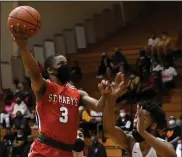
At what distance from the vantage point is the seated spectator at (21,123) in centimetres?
1425

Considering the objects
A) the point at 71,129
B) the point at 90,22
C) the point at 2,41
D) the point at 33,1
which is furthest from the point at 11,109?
the point at 71,129

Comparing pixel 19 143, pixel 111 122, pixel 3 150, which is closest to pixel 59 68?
pixel 111 122

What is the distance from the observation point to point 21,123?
14641 millimetres

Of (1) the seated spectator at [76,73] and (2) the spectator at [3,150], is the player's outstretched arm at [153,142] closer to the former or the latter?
(2) the spectator at [3,150]

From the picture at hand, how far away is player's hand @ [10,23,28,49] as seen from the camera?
4.27 metres

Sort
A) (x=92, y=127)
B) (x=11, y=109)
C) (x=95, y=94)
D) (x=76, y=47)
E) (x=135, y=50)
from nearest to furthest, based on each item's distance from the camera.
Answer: (x=92, y=127)
(x=11, y=109)
(x=95, y=94)
(x=135, y=50)
(x=76, y=47)

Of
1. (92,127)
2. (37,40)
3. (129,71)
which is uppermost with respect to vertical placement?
(37,40)

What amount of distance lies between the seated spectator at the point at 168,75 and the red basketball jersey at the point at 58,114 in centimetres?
1139

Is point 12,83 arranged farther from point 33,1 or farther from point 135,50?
point 135,50

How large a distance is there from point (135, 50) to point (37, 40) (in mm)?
3351

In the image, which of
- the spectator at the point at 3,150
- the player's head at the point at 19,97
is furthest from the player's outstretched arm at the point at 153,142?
the player's head at the point at 19,97

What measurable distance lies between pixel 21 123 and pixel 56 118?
10313 millimetres

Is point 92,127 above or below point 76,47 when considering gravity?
below

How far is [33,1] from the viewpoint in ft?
61.1
